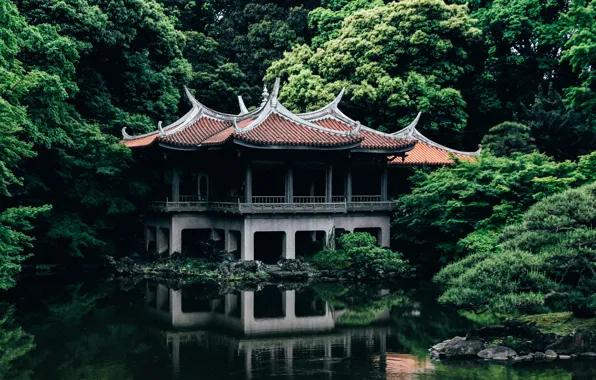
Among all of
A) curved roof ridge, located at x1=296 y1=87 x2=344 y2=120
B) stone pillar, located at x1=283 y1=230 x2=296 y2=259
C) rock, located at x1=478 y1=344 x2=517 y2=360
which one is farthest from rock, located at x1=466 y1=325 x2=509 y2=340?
curved roof ridge, located at x1=296 y1=87 x2=344 y2=120

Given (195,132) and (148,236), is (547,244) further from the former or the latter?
(148,236)

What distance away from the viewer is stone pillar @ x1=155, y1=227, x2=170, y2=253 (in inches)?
1297

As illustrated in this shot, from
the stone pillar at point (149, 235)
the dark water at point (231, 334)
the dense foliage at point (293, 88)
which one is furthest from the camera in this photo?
the stone pillar at point (149, 235)

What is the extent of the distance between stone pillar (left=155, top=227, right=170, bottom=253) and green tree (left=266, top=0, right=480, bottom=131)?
425 inches

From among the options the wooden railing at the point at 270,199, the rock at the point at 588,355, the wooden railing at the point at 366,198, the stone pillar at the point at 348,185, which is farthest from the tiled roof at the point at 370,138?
the rock at the point at 588,355

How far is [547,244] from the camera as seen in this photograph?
15125 millimetres

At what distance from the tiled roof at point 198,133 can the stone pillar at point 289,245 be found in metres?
4.43

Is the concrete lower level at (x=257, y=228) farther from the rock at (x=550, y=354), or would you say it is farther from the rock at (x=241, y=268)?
the rock at (x=550, y=354)

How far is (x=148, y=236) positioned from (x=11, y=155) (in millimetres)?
13535

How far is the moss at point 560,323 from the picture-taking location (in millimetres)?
16172

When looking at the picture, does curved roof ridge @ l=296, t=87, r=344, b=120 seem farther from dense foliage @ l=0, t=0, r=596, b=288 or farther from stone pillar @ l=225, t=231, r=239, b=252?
stone pillar @ l=225, t=231, r=239, b=252

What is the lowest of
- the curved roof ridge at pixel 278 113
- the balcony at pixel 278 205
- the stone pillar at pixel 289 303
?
the stone pillar at pixel 289 303

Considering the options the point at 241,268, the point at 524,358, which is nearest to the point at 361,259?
the point at 241,268

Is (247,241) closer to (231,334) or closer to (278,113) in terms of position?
(278,113)
